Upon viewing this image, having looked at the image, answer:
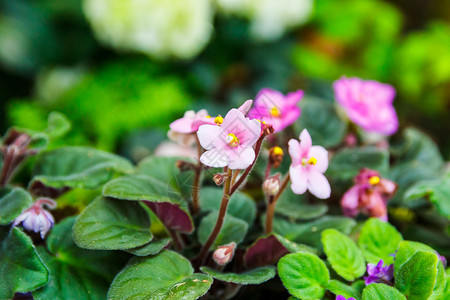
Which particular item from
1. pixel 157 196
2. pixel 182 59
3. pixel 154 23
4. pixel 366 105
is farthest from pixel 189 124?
pixel 182 59

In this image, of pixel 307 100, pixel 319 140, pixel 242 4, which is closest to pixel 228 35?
pixel 242 4

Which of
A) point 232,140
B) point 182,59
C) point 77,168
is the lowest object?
A: point 182,59

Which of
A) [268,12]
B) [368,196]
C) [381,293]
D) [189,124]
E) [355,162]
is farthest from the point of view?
[268,12]

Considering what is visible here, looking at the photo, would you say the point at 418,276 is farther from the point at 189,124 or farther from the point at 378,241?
the point at 189,124

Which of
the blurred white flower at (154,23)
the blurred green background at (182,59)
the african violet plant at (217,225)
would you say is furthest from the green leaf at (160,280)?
the blurred white flower at (154,23)

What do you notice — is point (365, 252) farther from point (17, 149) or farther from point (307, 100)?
point (17, 149)

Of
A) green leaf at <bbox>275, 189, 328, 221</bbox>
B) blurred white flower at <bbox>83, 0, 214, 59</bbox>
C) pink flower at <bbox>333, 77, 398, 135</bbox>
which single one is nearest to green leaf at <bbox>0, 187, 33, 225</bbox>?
green leaf at <bbox>275, 189, 328, 221</bbox>
